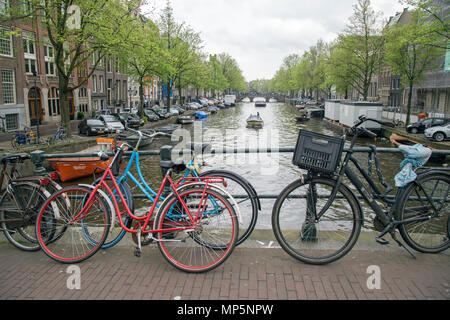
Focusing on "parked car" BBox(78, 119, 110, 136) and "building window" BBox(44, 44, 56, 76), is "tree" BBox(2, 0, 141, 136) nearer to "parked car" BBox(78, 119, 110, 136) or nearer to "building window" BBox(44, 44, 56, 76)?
"parked car" BBox(78, 119, 110, 136)

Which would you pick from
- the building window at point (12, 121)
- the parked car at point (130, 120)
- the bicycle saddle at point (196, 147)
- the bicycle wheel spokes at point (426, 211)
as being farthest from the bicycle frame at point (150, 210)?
the building window at point (12, 121)

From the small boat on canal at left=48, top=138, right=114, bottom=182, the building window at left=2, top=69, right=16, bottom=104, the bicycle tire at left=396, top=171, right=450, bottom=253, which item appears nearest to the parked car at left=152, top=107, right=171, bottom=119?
the building window at left=2, top=69, right=16, bottom=104

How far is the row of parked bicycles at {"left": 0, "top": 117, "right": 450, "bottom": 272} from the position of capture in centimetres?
364

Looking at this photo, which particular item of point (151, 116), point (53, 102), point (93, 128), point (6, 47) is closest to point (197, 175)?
point (93, 128)

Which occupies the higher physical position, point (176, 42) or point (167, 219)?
point (176, 42)

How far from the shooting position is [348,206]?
3986 millimetres

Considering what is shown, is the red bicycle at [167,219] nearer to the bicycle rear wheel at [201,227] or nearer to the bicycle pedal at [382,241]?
the bicycle rear wheel at [201,227]

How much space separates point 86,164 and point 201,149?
40.6 ft

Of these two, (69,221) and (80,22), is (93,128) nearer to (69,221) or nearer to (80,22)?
(80,22)

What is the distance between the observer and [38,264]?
12.5 feet

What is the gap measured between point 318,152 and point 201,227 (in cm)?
138

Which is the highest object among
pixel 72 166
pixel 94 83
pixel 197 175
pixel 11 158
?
pixel 94 83

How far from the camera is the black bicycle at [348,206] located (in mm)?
3580

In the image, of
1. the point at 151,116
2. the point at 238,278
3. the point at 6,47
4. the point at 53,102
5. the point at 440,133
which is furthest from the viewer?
the point at 151,116
